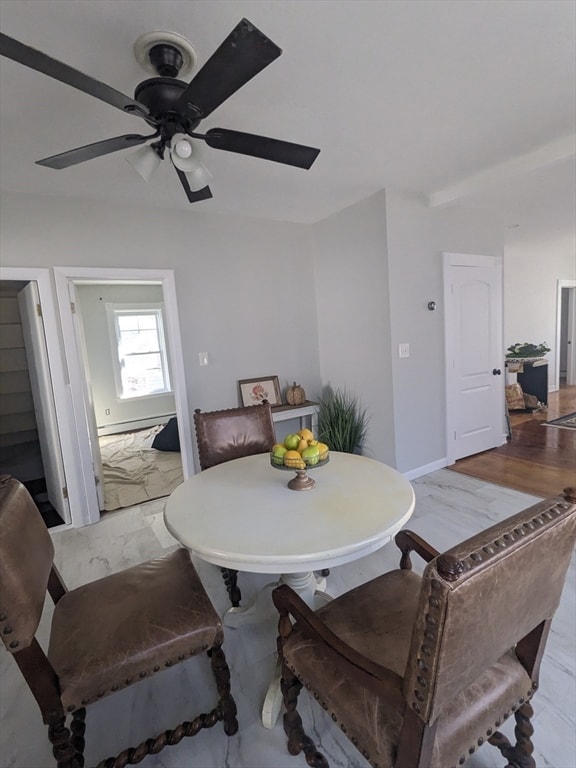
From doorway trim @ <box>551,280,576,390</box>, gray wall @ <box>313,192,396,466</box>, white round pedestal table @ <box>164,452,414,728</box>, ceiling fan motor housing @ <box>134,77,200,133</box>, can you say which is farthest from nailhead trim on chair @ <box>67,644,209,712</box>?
doorway trim @ <box>551,280,576,390</box>

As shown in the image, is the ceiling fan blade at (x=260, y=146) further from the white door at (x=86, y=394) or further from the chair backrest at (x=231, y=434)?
the white door at (x=86, y=394)

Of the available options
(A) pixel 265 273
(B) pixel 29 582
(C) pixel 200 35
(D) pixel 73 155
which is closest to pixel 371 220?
(A) pixel 265 273

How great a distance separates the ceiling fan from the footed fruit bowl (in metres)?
1.27

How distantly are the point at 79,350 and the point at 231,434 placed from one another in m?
1.58

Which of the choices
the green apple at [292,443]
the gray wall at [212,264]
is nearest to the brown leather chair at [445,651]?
the green apple at [292,443]

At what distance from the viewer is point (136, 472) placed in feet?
13.6

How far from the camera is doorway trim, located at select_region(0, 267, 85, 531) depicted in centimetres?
277

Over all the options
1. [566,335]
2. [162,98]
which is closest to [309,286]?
[162,98]

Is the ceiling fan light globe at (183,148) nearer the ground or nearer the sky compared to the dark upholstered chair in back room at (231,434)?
nearer the sky

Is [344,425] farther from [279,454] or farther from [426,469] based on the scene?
[279,454]

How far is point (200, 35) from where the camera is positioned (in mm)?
1474

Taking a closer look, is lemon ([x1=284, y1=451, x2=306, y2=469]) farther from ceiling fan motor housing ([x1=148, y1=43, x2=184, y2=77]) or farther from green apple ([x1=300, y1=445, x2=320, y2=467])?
ceiling fan motor housing ([x1=148, y1=43, x2=184, y2=77])

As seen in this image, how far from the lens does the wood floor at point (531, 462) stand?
3283 mm

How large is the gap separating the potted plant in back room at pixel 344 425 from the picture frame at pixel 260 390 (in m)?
0.53
